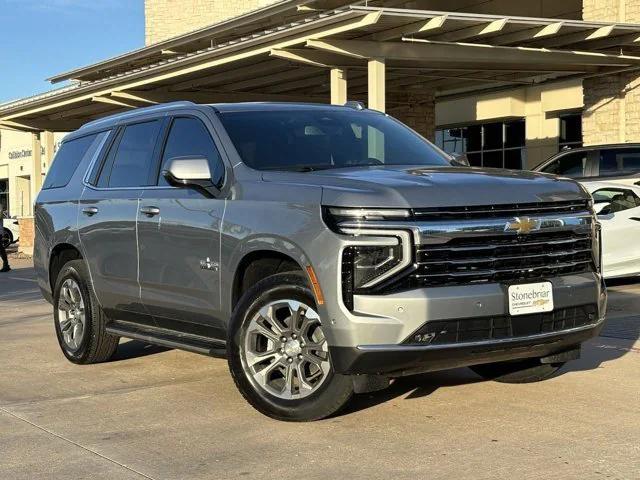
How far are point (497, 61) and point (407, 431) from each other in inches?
551

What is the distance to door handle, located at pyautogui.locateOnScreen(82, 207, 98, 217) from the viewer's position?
7598 mm

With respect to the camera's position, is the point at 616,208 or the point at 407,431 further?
the point at 616,208

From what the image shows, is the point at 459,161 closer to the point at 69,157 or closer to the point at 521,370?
the point at 521,370

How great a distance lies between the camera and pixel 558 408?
592 cm

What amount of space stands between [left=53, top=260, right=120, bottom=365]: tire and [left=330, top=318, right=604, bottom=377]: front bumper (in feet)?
10.2

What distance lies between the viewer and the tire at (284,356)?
5492 millimetres

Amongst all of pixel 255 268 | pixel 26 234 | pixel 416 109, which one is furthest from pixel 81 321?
pixel 26 234

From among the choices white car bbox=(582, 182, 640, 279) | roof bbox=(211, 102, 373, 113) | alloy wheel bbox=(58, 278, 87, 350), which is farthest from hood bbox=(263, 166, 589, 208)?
white car bbox=(582, 182, 640, 279)

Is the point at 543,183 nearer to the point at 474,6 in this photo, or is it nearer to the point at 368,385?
the point at 368,385

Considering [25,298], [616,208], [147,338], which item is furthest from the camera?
[25,298]

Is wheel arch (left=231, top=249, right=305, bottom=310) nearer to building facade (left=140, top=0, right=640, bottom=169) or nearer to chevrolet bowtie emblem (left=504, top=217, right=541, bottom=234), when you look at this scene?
chevrolet bowtie emblem (left=504, top=217, right=541, bottom=234)

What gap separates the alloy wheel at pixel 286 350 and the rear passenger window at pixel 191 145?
107cm

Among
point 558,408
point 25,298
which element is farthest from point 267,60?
point 558,408

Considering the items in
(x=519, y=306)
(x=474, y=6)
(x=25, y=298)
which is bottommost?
(x=25, y=298)
